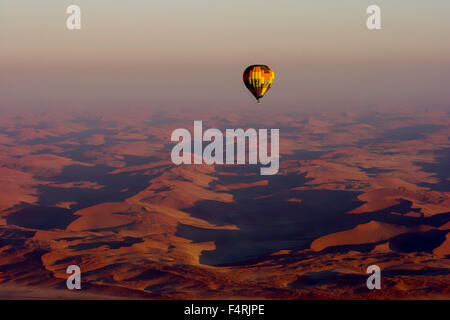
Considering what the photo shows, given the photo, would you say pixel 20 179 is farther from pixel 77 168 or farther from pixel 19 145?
pixel 19 145

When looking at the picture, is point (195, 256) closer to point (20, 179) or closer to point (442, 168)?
point (20, 179)

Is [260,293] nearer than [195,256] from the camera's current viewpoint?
Yes

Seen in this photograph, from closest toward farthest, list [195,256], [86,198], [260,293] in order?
1. [260,293]
2. [195,256]
3. [86,198]

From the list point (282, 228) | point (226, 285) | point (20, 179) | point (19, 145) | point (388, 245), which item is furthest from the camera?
point (19, 145)
